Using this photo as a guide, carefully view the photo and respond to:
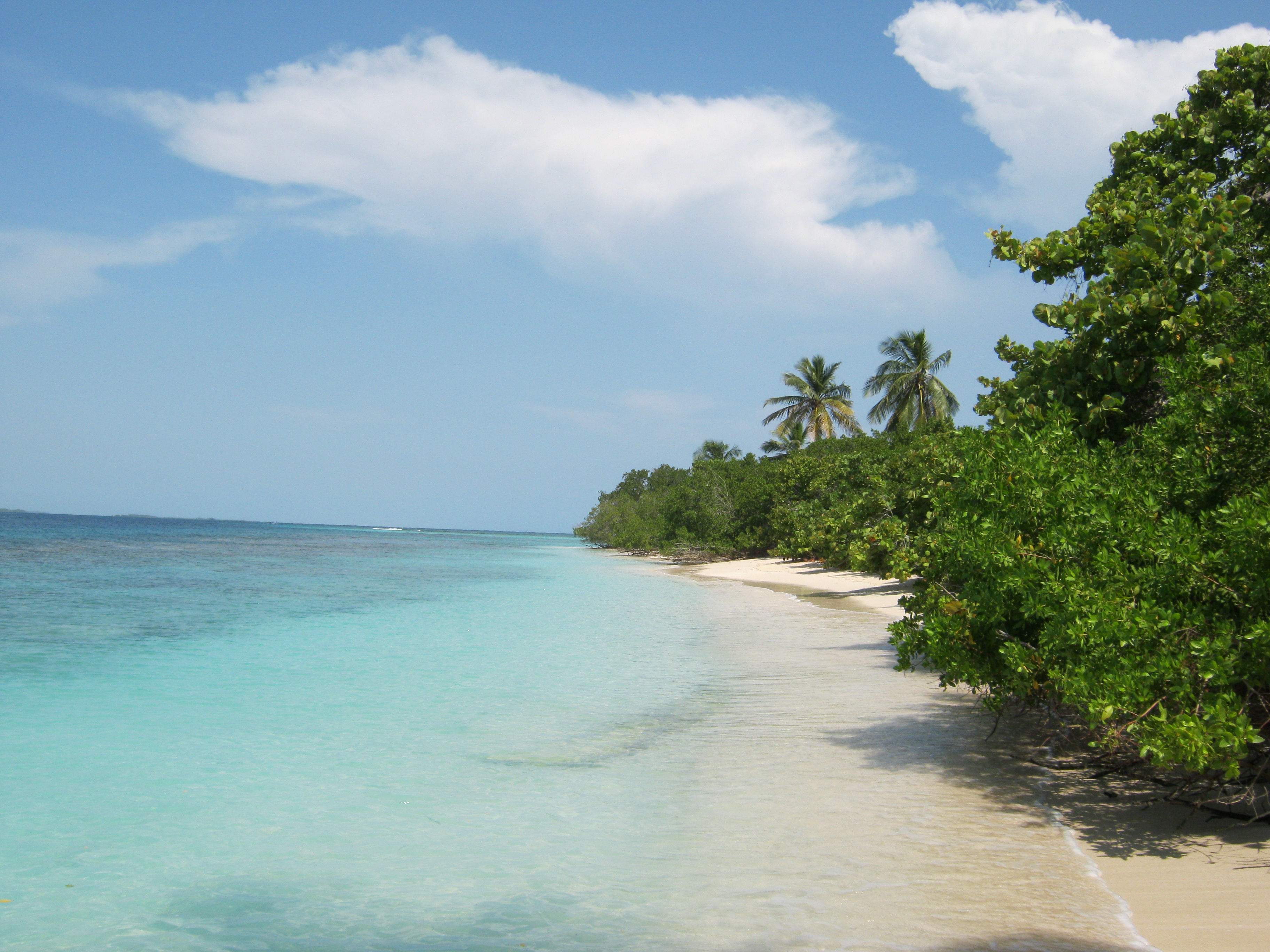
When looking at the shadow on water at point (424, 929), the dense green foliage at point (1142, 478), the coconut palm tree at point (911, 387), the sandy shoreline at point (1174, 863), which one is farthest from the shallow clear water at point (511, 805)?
the coconut palm tree at point (911, 387)

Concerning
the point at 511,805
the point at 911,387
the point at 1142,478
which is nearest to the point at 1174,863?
the point at 1142,478

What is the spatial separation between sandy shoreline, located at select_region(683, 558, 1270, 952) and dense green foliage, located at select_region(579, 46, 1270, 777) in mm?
467

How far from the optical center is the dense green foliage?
416 cm

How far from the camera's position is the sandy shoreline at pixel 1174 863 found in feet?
12.1

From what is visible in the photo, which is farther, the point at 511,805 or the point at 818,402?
the point at 818,402

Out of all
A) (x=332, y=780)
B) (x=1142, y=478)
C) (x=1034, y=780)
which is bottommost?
(x=332, y=780)

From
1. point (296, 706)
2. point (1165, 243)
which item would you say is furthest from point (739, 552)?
point (1165, 243)

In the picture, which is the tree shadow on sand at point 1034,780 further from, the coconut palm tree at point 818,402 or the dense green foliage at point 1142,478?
the coconut palm tree at point 818,402

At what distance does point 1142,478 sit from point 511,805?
4.58m

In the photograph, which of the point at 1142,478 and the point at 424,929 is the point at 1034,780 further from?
the point at 424,929

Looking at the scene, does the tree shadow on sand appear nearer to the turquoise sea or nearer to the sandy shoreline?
the sandy shoreline

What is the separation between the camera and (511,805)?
5902 mm

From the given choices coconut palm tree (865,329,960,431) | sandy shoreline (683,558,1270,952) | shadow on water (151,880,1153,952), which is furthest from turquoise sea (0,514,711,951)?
coconut palm tree (865,329,960,431)

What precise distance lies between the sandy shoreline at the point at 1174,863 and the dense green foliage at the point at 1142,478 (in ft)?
1.53
